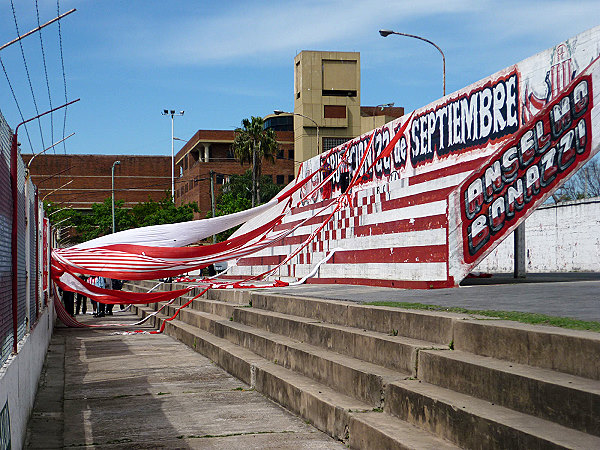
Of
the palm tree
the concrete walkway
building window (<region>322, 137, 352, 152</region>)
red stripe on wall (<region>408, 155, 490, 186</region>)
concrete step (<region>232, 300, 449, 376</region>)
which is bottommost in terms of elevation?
the concrete walkway

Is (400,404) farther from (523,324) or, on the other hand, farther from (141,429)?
(141,429)

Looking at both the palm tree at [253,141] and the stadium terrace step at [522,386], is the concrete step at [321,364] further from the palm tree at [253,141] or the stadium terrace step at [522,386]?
the palm tree at [253,141]

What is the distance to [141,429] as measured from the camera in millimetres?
6992

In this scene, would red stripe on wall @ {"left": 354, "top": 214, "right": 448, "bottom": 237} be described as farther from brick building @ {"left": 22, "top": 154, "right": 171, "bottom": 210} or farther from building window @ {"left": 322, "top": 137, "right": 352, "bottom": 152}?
brick building @ {"left": 22, "top": 154, "right": 171, "bottom": 210}

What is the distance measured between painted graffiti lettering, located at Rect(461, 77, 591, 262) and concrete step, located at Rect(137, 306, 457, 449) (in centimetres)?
399

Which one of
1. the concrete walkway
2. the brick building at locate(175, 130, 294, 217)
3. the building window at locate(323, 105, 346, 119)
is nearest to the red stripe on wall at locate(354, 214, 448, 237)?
the concrete walkway

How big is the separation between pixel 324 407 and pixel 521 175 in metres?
6.34

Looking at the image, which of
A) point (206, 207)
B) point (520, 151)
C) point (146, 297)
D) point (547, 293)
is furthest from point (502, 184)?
point (206, 207)

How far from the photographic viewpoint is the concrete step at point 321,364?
6.07 m

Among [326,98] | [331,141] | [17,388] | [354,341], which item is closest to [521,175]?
[354,341]

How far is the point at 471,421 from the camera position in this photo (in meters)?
4.48

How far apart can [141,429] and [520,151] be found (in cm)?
732

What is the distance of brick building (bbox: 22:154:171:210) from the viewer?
11350 centimetres

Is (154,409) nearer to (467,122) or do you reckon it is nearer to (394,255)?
(394,255)
